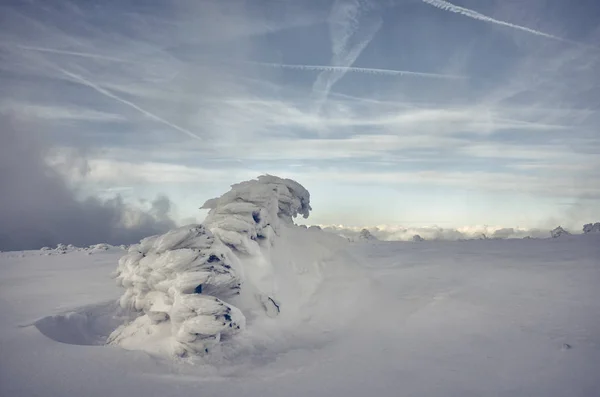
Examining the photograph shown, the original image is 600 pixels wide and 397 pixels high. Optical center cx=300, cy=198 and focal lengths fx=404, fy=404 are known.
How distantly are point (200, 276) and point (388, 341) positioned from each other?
5370 mm

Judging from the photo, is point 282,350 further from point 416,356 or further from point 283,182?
point 283,182

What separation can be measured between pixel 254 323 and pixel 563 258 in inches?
443

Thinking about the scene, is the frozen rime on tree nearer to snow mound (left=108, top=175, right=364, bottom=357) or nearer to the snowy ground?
snow mound (left=108, top=175, right=364, bottom=357)

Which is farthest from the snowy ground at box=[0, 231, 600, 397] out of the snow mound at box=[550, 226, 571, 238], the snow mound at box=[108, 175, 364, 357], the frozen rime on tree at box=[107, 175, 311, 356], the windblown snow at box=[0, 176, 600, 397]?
the snow mound at box=[550, 226, 571, 238]

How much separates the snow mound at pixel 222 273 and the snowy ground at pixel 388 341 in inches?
26.6

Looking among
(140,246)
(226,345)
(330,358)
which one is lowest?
(330,358)

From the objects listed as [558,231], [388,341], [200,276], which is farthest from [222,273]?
[558,231]

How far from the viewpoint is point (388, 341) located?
35.6ft

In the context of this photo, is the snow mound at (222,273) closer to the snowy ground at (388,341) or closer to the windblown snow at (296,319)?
the windblown snow at (296,319)

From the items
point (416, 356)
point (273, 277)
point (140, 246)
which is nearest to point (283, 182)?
point (273, 277)

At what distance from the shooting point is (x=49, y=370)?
8.66 metres

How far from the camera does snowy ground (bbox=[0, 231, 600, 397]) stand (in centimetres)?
831

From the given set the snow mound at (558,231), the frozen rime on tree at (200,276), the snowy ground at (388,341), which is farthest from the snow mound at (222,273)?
the snow mound at (558,231)

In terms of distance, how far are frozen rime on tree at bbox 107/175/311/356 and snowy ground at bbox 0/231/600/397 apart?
87cm
